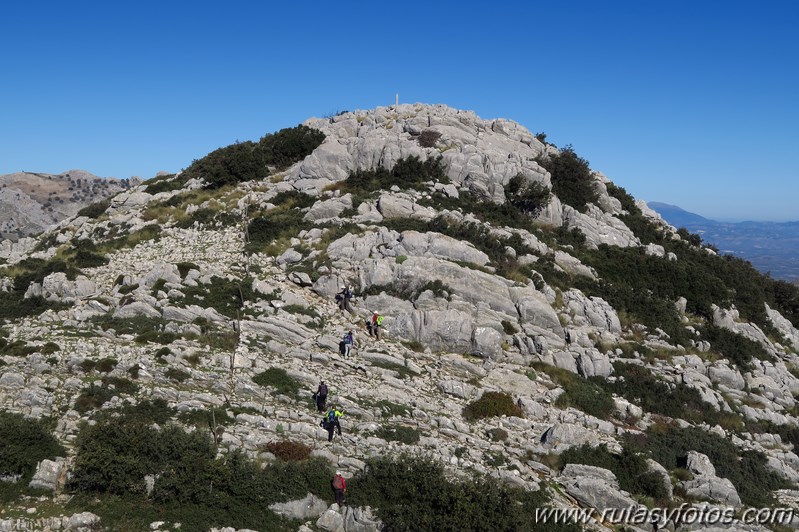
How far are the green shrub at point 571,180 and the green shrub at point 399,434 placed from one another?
30843 millimetres

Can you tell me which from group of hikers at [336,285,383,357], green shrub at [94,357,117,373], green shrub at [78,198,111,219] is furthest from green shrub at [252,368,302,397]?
green shrub at [78,198,111,219]

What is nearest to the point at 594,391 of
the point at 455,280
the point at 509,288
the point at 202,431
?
the point at 509,288

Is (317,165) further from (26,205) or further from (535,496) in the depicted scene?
(26,205)

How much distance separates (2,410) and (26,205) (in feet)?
491

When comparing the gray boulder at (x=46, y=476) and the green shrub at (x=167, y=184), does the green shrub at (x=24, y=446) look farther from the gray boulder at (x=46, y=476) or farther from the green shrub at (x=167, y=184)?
the green shrub at (x=167, y=184)

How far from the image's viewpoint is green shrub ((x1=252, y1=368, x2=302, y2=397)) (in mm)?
22203

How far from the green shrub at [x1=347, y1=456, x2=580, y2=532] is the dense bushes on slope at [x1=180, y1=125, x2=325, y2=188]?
36918 millimetres

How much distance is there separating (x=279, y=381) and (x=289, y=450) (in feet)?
16.4

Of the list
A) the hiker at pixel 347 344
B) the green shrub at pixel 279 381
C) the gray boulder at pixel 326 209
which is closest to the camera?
the green shrub at pixel 279 381

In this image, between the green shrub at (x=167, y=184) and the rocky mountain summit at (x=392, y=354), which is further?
the green shrub at (x=167, y=184)

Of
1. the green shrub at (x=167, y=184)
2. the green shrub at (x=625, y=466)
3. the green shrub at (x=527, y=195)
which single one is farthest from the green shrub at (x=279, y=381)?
the green shrub at (x=167, y=184)

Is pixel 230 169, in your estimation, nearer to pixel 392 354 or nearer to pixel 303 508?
pixel 392 354

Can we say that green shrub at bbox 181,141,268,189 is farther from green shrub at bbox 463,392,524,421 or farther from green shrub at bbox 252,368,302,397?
green shrub at bbox 463,392,524,421

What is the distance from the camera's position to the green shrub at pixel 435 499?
16.0m
